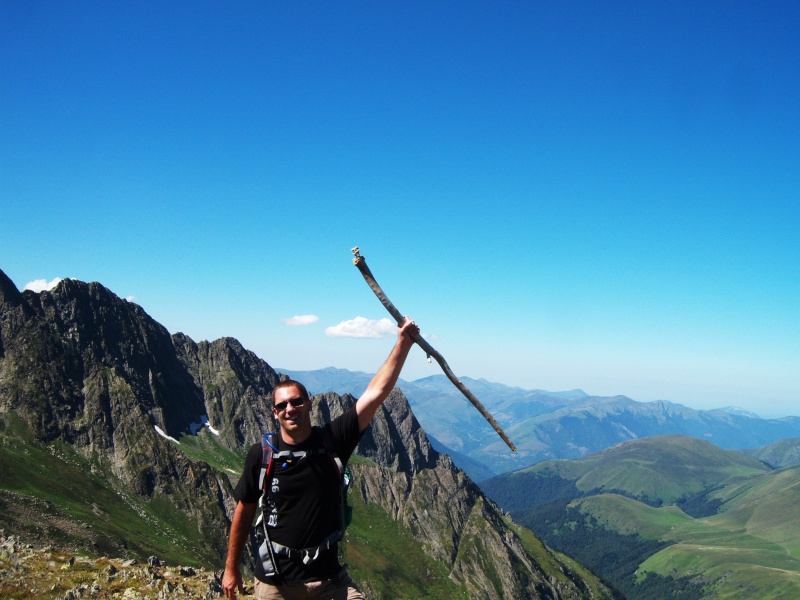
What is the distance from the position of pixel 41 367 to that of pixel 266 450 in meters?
226

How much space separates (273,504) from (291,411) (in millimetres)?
1630

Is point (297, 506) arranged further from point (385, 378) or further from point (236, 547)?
point (385, 378)

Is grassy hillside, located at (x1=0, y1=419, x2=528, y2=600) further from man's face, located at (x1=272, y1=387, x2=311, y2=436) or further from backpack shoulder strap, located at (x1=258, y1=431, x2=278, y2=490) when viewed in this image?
man's face, located at (x1=272, y1=387, x2=311, y2=436)

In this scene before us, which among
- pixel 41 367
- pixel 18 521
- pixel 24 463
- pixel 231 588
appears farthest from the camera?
pixel 41 367

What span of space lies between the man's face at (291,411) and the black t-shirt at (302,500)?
12.5 inches

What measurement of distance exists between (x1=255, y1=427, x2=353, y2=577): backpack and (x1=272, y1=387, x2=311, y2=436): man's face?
13.5 inches

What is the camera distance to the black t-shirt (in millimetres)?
8586

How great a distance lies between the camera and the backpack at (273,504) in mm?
8594

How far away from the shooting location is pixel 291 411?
340 inches

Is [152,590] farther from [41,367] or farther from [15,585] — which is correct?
[41,367]

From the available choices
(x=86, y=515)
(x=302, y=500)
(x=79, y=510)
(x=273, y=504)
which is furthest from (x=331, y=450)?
(x=79, y=510)

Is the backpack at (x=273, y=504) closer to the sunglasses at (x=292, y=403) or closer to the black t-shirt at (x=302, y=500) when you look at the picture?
the black t-shirt at (x=302, y=500)

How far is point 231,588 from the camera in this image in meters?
9.20

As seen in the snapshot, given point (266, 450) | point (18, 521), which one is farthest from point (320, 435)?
point (18, 521)
